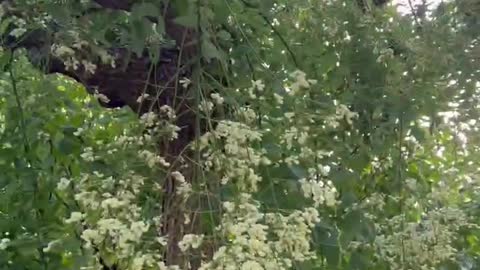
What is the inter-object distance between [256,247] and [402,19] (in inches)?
24.9

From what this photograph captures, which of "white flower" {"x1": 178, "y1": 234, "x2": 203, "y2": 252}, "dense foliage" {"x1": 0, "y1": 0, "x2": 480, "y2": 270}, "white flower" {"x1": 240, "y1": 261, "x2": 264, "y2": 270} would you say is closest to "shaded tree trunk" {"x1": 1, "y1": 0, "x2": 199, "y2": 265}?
"dense foliage" {"x1": 0, "y1": 0, "x2": 480, "y2": 270}

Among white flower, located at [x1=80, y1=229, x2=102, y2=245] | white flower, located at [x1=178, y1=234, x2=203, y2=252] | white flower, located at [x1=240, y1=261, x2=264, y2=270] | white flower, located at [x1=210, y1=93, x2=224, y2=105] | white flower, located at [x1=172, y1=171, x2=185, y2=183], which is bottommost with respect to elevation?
white flower, located at [x1=240, y1=261, x2=264, y2=270]

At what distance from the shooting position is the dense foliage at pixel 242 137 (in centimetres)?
123

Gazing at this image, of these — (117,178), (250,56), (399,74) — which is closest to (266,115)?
(250,56)

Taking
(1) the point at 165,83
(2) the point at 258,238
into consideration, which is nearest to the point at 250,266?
(2) the point at 258,238

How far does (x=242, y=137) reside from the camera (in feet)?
3.96

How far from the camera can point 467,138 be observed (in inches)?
61.0

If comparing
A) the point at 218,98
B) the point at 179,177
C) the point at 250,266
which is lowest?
the point at 250,266

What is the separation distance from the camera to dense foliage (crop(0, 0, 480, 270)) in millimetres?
1229

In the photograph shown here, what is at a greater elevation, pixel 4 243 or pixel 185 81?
pixel 185 81

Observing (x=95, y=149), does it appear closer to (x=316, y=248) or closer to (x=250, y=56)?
(x=250, y=56)

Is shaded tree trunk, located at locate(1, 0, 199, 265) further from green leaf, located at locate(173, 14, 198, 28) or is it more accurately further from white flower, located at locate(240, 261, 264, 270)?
white flower, located at locate(240, 261, 264, 270)

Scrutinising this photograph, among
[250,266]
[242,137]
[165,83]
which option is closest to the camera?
[250,266]

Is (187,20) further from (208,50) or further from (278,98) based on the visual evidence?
(278,98)
